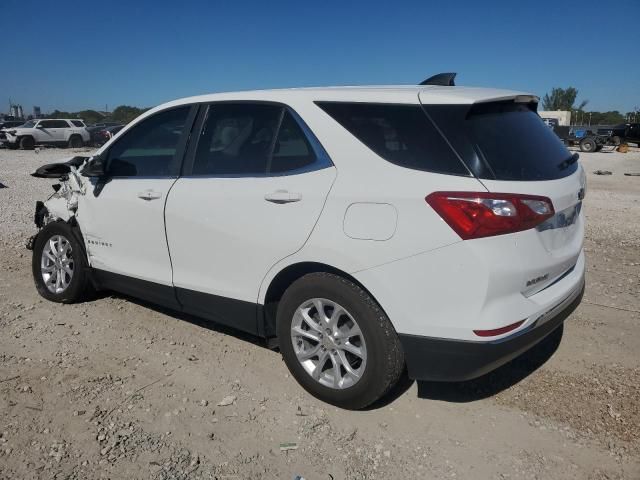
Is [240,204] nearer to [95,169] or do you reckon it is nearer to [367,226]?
[367,226]

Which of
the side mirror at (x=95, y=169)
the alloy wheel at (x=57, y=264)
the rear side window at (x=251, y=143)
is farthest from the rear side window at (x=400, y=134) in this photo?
the alloy wheel at (x=57, y=264)

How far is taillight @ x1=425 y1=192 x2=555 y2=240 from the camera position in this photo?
2432 millimetres

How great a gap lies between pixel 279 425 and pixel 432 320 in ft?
3.47

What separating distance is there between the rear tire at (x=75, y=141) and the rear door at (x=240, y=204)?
104 feet

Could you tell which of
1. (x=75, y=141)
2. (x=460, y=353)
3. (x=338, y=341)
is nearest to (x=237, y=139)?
(x=338, y=341)

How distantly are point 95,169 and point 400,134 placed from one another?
98.6 inches

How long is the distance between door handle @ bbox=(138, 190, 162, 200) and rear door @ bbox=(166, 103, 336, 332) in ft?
0.51

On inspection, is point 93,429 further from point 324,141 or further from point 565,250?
point 565,250

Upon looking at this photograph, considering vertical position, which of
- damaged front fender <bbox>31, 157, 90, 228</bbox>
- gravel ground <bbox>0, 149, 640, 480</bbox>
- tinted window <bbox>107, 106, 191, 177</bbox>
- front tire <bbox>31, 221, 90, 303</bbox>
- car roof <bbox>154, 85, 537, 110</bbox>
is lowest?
gravel ground <bbox>0, 149, 640, 480</bbox>

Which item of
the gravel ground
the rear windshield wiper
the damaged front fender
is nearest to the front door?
the damaged front fender

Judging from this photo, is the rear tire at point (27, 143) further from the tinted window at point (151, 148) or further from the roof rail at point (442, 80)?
the roof rail at point (442, 80)

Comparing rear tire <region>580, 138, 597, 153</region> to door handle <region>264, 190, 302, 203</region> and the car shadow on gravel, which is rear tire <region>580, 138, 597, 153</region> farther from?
door handle <region>264, 190, 302, 203</region>

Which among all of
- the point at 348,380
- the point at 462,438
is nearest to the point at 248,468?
the point at 348,380

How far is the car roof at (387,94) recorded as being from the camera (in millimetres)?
2705
